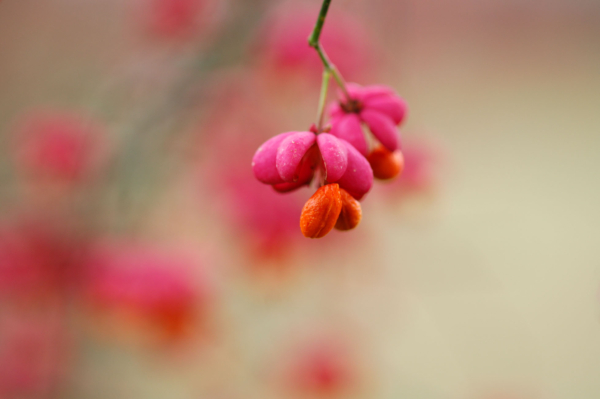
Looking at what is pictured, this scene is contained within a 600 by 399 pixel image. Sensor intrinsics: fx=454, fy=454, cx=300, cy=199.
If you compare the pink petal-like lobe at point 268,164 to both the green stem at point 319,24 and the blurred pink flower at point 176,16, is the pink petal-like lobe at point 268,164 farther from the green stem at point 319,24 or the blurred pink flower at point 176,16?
the blurred pink flower at point 176,16

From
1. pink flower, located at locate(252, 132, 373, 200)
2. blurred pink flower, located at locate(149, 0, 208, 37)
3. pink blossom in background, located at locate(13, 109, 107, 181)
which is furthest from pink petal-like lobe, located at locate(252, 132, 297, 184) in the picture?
blurred pink flower, located at locate(149, 0, 208, 37)

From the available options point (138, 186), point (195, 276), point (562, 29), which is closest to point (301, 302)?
point (138, 186)

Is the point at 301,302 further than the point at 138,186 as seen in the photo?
Yes

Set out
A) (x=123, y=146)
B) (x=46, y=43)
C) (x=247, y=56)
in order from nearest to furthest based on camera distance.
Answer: (x=123, y=146)
(x=247, y=56)
(x=46, y=43)

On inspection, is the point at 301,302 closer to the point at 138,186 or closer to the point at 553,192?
the point at 138,186

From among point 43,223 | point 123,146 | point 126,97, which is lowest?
point 43,223

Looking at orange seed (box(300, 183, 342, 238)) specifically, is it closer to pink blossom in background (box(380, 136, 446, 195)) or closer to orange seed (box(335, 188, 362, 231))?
orange seed (box(335, 188, 362, 231))

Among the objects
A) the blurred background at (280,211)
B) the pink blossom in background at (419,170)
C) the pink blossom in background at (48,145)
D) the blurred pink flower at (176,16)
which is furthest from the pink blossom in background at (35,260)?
the pink blossom in background at (419,170)
